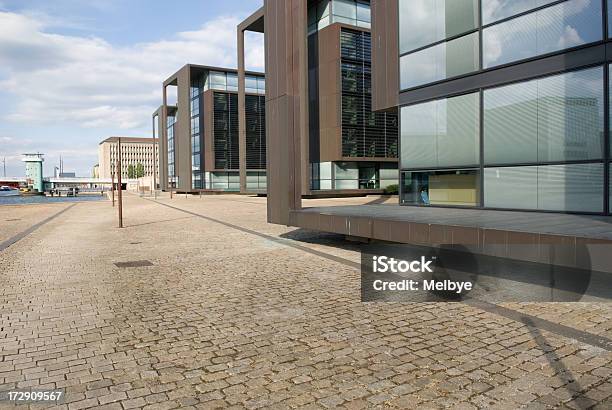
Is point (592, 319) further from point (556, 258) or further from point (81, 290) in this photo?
point (81, 290)

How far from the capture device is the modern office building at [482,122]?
33.8 feet

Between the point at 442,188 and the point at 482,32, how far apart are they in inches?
184

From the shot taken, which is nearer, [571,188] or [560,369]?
[560,369]

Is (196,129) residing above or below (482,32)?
above

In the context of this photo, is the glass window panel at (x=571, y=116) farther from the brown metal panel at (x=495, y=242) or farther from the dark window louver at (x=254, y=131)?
the dark window louver at (x=254, y=131)

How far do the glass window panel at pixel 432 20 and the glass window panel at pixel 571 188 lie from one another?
198 inches

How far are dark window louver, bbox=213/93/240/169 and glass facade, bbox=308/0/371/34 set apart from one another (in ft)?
80.5

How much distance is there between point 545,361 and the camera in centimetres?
483

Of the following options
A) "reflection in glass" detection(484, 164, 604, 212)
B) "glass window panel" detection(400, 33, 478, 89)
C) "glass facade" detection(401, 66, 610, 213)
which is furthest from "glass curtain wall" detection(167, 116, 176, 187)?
"reflection in glass" detection(484, 164, 604, 212)

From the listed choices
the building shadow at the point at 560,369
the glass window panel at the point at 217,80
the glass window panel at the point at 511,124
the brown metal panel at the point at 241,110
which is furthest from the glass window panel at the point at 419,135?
the glass window panel at the point at 217,80

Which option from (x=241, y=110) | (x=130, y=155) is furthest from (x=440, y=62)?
(x=130, y=155)

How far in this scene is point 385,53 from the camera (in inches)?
683

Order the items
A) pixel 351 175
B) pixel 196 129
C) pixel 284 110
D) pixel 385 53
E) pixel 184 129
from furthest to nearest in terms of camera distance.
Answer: pixel 184 129 < pixel 196 129 < pixel 351 175 < pixel 385 53 < pixel 284 110

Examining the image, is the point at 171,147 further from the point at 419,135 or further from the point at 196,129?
the point at 419,135
